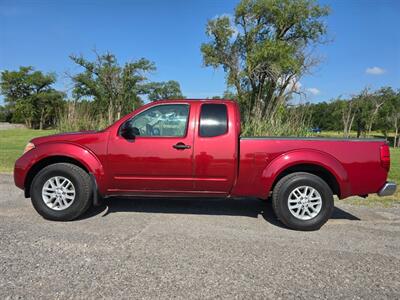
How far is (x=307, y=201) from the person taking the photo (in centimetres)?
455

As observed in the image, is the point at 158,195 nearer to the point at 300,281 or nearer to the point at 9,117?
the point at 300,281

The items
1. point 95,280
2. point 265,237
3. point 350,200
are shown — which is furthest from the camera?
point 350,200

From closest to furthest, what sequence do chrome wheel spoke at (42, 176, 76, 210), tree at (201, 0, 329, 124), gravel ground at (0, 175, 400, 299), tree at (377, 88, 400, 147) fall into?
1. gravel ground at (0, 175, 400, 299)
2. chrome wheel spoke at (42, 176, 76, 210)
3. tree at (201, 0, 329, 124)
4. tree at (377, 88, 400, 147)

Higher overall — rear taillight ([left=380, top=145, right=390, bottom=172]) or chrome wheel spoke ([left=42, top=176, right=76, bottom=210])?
rear taillight ([left=380, top=145, right=390, bottom=172])

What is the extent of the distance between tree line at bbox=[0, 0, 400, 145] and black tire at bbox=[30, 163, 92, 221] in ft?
17.0

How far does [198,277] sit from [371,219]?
3.48m

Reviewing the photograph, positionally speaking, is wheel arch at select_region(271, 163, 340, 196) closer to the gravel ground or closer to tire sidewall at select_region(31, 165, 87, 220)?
the gravel ground

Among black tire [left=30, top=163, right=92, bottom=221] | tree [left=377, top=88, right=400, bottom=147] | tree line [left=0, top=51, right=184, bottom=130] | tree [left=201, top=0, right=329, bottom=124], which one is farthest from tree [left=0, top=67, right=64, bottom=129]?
black tire [left=30, top=163, right=92, bottom=221]

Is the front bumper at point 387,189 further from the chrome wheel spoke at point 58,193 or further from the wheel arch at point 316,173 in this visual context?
the chrome wheel spoke at point 58,193

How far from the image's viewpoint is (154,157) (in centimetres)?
459

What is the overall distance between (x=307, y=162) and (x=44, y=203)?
3.92 m

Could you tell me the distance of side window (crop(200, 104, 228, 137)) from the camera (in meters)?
4.61

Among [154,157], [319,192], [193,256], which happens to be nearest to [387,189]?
[319,192]

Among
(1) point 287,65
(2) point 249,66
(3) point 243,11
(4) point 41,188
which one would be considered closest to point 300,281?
(4) point 41,188
